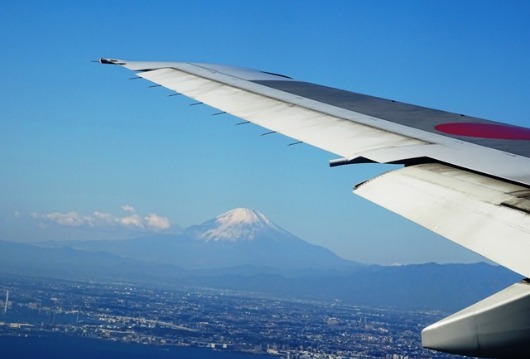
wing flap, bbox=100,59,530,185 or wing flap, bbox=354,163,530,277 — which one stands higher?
wing flap, bbox=100,59,530,185

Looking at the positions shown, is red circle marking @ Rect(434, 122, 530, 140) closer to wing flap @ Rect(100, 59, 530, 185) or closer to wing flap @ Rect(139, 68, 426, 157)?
wing flap @ Rect(100, 59, 530, 185)

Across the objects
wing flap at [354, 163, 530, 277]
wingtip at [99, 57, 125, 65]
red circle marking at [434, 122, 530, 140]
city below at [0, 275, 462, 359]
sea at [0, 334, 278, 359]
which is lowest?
sea at [0, 334, 278, 359]

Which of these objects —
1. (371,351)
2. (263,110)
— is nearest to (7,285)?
(371,351)

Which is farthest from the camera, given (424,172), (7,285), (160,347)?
(7,285)

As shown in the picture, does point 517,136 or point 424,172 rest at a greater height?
point 517,136

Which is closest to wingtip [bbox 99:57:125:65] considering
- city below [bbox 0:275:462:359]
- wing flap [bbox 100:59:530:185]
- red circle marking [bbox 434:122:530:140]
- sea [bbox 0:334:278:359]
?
wing flap [bbox 100:59:530:185]

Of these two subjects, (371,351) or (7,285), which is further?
(7,285)

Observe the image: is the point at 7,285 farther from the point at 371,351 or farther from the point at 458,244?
the point at 458,244

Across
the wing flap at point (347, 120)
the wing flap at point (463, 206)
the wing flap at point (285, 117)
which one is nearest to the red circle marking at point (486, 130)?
the wing flap at point (347, 120)
